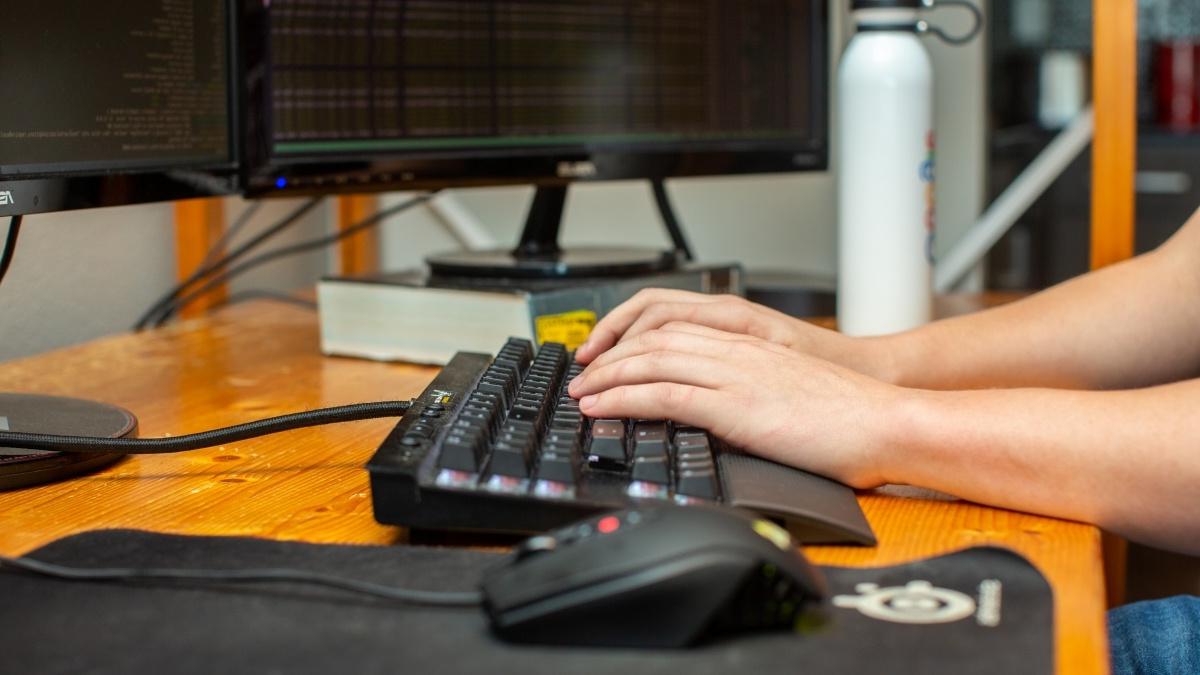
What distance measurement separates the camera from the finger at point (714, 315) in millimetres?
853

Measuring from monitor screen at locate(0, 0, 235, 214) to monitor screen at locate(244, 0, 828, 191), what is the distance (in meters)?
0.05

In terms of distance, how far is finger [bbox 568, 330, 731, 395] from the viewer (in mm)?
711

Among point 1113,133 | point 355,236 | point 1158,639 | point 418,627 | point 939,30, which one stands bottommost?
point 1158,639

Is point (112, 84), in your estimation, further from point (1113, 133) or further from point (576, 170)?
point (1113, 133)

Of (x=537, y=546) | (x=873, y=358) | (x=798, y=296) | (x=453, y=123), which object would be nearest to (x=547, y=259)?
(x=453, y=123)

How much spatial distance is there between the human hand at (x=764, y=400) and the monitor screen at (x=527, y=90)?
0.46m

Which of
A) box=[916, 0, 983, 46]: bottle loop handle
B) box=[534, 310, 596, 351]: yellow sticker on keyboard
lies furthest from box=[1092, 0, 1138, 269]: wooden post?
box=[534, 310, 596, 351]: yellow sticker on keyboard

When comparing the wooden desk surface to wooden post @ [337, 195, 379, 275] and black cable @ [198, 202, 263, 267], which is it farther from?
wooden post @ [337, 195, 379, 275]

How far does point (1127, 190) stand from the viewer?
4.02ft

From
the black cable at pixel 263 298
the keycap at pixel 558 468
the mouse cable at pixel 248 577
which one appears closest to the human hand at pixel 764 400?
the keycap at pixel 558 468

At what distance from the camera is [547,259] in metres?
1.19

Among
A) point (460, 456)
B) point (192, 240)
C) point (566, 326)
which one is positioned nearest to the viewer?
point (460, 456)

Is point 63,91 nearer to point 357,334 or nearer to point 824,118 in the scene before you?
point 357,334

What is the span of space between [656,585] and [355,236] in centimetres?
135
